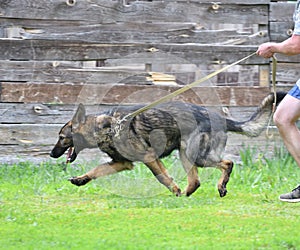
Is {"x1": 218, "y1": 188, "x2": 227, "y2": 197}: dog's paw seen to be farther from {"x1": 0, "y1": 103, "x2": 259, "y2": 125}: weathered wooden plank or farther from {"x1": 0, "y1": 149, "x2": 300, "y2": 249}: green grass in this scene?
{"x1": 0, "y1": 103, "x2": 259, "y2": 125}: weathered wooden plank

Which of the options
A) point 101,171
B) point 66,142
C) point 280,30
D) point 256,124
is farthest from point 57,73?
point 280,30

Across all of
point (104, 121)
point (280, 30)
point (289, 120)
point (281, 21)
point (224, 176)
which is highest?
point (281, 21)

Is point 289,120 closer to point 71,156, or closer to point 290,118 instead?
point 290,118

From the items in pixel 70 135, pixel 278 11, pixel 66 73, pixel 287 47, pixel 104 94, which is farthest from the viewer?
pixel 278 11

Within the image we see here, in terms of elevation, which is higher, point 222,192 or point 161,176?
point 161,176

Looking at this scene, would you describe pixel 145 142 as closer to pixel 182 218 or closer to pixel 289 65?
pixel 182 218

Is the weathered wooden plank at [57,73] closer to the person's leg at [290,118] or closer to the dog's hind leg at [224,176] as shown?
the dog's hind leg at [224,176]

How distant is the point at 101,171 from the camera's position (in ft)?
25.2

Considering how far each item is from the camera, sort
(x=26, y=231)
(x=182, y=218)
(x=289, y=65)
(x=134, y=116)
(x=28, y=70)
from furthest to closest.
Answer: (x=289, y=65) → (x=28, y=70) → (x=134, y=116) → (x=182, y=218) → (x=26, y=231)

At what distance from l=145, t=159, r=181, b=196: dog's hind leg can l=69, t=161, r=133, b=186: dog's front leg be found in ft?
1.02

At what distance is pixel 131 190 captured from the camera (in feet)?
25.4

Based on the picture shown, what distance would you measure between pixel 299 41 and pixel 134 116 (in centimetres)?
210

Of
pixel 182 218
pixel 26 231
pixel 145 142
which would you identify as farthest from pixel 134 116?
pixel 26 231

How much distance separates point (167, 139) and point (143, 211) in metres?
1.32
